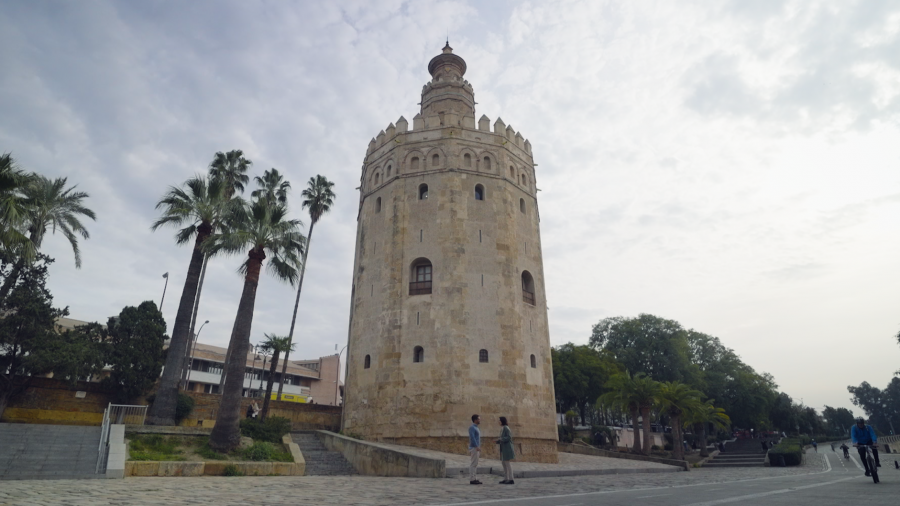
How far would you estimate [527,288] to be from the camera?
2489 cm

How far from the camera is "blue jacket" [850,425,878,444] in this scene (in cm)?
1027

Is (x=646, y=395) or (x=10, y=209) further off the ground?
(x=10, y=209)

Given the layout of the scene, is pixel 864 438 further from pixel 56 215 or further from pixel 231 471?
pixel 56 215

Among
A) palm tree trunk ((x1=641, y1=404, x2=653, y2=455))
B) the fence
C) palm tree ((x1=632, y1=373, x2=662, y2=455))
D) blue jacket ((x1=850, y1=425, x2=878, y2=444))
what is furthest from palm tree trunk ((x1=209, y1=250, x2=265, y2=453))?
palm tree trunk ((x1=641, y1=404, x2=653, y2=455))

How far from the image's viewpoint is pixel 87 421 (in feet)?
66.6

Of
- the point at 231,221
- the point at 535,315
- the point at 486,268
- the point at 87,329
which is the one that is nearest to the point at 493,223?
the point at 486,268

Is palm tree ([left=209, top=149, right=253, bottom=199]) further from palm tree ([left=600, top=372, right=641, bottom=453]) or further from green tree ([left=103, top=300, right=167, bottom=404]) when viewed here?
palm tree ([left=600, top=372, right=641, bottom=453])

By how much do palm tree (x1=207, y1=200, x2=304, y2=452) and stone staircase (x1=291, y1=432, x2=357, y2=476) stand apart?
257cm

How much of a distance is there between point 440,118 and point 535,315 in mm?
11094

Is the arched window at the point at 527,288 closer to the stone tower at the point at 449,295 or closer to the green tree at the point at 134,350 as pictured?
the stone tower at the point at 449,295

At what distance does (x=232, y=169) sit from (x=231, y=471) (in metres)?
19.8

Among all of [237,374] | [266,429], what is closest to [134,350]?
[266,429]

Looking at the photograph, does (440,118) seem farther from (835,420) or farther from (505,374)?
(835,420)

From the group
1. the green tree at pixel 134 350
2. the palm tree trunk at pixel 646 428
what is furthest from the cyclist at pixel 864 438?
the green tree at pixel 134 350
